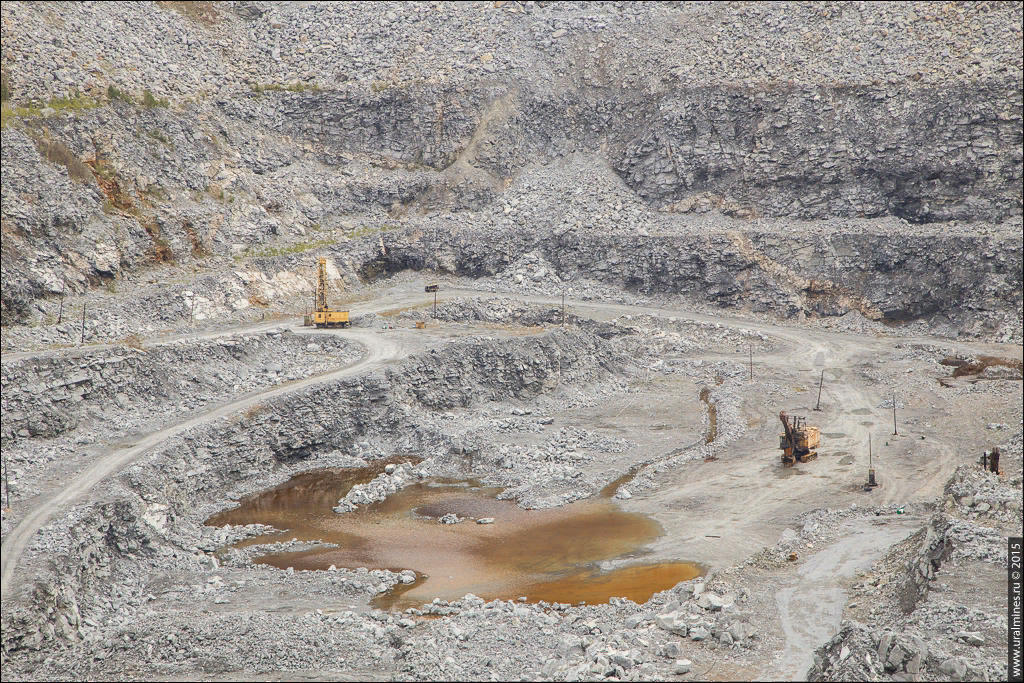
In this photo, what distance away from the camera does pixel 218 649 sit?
24.8 m

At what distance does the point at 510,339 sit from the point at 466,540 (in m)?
21.1

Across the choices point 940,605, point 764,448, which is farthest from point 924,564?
point 764,448

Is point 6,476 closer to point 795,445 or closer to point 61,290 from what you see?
point 61,290

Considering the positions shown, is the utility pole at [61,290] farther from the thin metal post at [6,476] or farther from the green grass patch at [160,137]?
the green grass patch at [160,137]

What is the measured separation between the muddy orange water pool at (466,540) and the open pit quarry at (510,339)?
0.21 m

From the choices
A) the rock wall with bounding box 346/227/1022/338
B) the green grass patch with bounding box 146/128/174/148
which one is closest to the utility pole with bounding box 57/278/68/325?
the green grass patch with bounding box 146/128/174/148

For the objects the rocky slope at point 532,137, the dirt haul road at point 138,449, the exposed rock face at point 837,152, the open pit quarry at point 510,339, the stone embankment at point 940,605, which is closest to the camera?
the stone embankment at point 940,605

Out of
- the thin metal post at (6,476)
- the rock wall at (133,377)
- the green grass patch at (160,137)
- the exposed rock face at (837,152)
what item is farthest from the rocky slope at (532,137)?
the thin metal post at (6,476)

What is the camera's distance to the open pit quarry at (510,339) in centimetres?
2598

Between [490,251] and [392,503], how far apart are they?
37.9 metres

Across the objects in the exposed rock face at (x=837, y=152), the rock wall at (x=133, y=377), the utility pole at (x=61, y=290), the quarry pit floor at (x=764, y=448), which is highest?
the exposed rock face at (x=837, y=152)

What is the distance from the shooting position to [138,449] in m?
37.5

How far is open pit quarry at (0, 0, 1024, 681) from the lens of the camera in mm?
25984

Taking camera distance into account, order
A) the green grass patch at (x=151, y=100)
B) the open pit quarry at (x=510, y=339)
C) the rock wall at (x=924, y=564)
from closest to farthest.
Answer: the rock wall at (x=924, y=564)
the open pit quarry at (x=510, y=339)
the green grass patch at (x=151, y=100)
